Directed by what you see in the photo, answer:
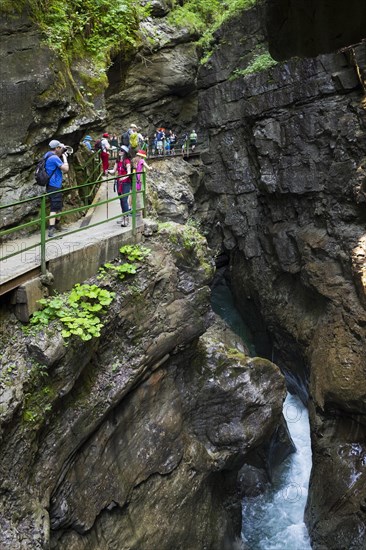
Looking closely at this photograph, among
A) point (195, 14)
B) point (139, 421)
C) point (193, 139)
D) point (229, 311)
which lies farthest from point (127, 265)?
point (195, 14)

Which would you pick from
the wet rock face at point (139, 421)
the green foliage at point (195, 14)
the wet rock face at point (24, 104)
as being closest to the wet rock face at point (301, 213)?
the green foliage at point (195, 14)

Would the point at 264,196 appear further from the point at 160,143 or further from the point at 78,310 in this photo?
the point at 78,310

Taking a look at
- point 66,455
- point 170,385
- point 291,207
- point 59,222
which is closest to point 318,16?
point 291,207

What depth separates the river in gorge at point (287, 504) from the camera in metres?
12.6

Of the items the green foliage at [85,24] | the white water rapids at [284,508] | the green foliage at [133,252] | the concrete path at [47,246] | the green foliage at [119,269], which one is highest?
the green foliage at [85,24]

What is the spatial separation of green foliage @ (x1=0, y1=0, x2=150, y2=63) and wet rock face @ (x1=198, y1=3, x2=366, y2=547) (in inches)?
257

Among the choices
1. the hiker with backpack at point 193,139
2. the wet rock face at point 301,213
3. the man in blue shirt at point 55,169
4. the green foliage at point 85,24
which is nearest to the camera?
the man in blue shirt at point 55,169

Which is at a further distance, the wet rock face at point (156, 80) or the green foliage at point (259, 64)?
the wet rock face at point (156, 80)

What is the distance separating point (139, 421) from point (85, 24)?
775 centimetres

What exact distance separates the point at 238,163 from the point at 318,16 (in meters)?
5.85

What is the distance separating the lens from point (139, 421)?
845 cm

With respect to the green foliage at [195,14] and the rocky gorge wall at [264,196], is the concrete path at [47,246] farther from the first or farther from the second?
the green foliage at [195,14]

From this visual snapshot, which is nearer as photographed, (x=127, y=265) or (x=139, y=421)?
(x=127, y=265)

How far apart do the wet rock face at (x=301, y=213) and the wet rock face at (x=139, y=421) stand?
3369mm
